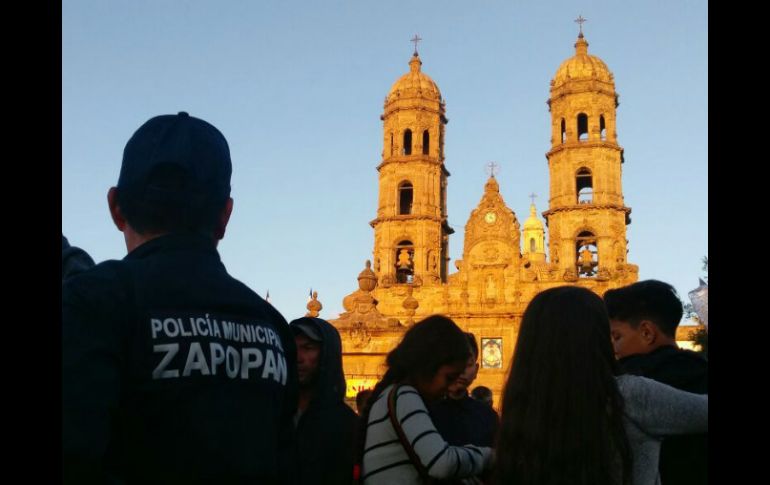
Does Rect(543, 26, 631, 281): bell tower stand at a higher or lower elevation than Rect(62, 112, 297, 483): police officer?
higher

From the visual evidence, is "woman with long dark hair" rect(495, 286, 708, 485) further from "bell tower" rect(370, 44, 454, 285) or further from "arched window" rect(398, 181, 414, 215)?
"arched window" rect(398, 181, 414, 215)

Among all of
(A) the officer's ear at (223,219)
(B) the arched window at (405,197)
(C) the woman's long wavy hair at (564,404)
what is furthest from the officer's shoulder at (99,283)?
(B) the arched window at (405,197)

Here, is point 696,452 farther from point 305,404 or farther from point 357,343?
point 357,343

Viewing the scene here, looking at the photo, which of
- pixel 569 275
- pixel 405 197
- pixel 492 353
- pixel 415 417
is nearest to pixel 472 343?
pixel 415 417

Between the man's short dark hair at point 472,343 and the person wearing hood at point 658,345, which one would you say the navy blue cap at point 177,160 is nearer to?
the person wearing hood at point 658,345

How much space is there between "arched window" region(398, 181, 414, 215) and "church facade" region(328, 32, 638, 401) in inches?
2.5

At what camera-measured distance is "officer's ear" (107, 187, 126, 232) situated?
2.57 meters

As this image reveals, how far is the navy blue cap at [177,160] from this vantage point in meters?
2.51

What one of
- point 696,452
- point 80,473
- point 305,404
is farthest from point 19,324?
point 305,404

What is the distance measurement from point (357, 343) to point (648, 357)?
1175 inches

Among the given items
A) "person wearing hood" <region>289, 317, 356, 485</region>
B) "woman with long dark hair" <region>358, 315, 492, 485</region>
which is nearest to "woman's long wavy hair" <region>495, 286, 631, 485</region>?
"woman with long dark hair" <region>358, 315, 492, 485</region>

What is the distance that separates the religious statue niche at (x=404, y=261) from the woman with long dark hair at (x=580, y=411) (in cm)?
3925
